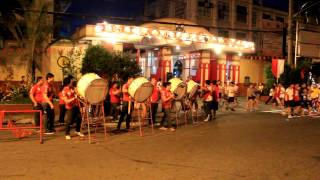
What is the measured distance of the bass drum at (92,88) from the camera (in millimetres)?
12359

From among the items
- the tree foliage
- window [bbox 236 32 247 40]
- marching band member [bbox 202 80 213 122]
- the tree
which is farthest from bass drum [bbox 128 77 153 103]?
window [bbox 236 32 247 40]

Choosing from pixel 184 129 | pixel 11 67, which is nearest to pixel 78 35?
pixel 11 67

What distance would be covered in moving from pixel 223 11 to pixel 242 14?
98.0 inches

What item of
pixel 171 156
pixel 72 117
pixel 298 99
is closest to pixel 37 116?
pixel 72 117

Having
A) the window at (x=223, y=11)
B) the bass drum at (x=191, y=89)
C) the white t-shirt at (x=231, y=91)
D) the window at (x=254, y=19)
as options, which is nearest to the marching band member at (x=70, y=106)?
the bass drum at (x=191, y=89)

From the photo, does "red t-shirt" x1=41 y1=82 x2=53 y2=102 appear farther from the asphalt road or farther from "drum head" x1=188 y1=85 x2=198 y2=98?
"drum head" x1=188 y1=85 x2=198 y2=98

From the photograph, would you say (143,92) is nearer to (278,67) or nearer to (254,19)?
(278,67)

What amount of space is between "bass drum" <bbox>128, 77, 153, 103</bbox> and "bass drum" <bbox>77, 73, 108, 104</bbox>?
1438 millimetres

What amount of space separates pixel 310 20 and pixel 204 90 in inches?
1447

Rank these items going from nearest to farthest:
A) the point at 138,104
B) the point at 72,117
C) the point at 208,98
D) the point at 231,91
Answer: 1. the point at 72,117
2. the point at 138,104
3. the point at 208,98
4. the point at 231,91

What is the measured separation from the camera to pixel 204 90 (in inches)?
734

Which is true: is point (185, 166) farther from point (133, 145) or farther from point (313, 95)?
point (313, 95)

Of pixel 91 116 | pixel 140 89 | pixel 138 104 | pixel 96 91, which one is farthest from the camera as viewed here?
pixel 91 116

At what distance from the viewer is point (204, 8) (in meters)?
45.3
